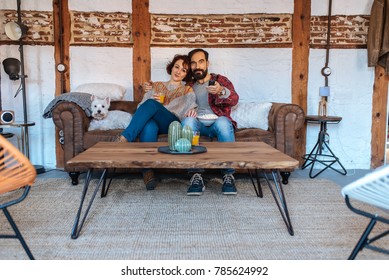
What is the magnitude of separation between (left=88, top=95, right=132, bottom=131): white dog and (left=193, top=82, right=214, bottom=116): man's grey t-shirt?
706mm

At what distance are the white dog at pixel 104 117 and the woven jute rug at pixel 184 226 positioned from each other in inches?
25.7

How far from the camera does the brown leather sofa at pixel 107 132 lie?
124 inches

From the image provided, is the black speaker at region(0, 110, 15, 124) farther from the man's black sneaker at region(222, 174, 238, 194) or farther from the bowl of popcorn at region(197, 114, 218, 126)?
the man's black sneaker at region(222, 174, 238, 194)

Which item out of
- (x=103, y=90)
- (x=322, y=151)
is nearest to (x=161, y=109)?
(x=103, y=90)

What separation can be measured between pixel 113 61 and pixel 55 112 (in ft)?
3.63

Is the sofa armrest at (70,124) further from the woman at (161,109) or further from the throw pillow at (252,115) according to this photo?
the throw pillow at (252,115)

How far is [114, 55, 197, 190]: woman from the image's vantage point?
9.42 ft

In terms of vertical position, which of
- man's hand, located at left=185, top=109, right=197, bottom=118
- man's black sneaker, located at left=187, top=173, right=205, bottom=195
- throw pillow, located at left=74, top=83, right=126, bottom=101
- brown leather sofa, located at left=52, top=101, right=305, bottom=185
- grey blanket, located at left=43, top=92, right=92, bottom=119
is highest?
throw pillow, located at left=74, top=83, right=126, bottom=101

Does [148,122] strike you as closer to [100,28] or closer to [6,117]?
[6,117]

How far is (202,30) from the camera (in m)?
3.97

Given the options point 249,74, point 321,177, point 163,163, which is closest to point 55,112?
point 163,163

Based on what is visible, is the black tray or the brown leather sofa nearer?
the black tray

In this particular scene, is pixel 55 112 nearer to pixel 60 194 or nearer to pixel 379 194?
pixel 60 194

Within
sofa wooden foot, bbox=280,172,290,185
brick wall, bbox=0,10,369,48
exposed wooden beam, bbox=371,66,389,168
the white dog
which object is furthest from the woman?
exposed wooden beam, bbox=371,66,389,168
